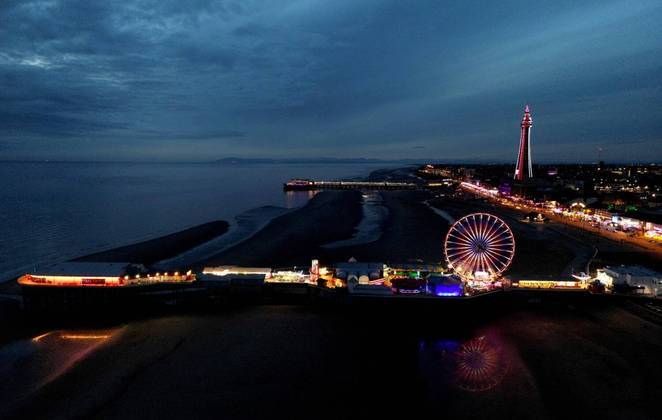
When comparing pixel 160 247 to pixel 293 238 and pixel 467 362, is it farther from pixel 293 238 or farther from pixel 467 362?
pixel 467 362

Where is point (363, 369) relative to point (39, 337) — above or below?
below

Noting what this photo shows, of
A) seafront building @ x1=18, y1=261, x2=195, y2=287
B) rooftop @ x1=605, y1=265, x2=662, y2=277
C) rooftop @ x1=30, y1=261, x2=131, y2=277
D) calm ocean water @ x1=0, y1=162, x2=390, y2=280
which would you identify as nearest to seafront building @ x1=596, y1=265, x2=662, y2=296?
rooftop @ x1=605, y1=265, x2=662, y2=277

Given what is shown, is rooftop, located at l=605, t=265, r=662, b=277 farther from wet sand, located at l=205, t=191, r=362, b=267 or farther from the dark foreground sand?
wet sand, located at l=205, t=191, r=362, b=267

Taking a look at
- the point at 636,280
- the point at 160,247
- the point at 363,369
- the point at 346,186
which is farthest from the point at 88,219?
the point at 346,186

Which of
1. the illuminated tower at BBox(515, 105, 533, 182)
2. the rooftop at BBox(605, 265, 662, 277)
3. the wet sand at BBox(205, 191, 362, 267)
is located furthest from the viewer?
the illuminated tower at BBox(515, 105, 533, 182)

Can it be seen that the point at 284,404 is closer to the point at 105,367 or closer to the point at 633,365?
the point at 105,367

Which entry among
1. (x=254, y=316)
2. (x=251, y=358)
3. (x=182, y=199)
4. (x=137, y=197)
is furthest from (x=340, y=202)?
(x=251, y=358)
